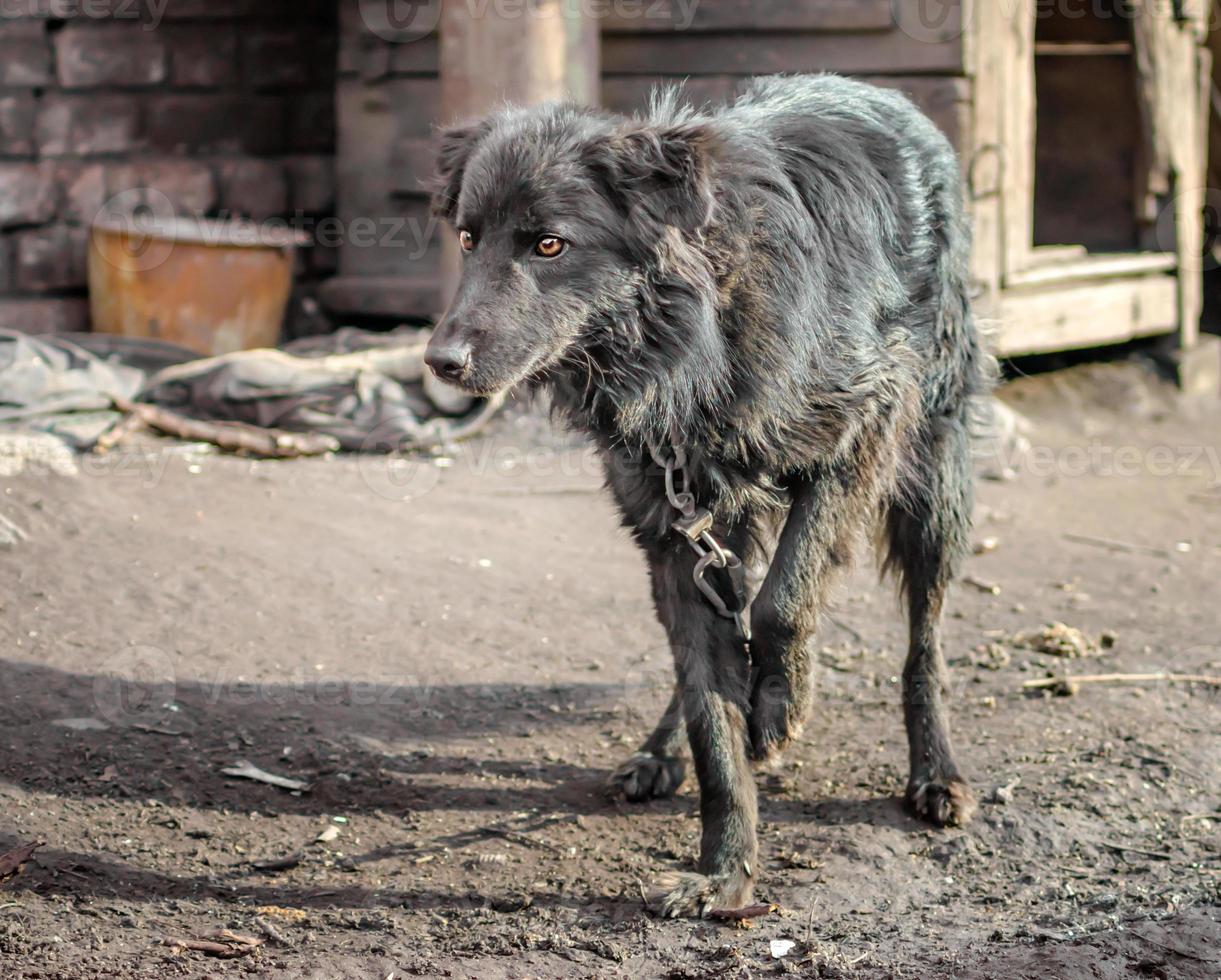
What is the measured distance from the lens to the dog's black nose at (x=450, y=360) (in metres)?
2.91

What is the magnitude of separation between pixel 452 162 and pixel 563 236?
1.63ft

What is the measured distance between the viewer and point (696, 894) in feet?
10.3

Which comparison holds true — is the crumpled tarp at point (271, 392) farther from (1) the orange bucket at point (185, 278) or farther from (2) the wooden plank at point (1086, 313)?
(2) the wooden plank at point (1086, 313)

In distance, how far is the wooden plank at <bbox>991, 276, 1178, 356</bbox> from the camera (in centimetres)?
755

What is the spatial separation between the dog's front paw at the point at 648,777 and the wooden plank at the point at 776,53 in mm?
4470

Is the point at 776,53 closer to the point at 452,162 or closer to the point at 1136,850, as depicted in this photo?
the point at 452,162

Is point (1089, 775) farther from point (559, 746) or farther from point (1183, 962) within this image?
point (559, 746)

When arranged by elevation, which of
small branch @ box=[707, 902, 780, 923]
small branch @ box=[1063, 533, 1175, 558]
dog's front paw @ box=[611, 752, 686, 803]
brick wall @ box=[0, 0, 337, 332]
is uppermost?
brick wall @ box=[0, 0, 337, 332]

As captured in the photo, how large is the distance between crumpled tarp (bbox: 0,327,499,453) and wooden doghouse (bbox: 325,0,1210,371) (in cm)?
132

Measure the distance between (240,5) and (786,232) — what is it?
6306mm

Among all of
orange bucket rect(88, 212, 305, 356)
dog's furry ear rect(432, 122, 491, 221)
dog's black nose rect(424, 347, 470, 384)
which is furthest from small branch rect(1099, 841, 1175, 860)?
orange bucket rect(88, 212, 305, 356)

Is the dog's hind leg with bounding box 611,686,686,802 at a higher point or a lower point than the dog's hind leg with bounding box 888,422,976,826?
lower

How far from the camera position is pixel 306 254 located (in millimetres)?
8734

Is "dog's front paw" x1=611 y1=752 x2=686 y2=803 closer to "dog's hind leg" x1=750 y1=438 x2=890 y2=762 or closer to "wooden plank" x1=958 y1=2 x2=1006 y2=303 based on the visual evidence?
"dog's hind leg" x1=750 y1=438 x2=890 y2=762
